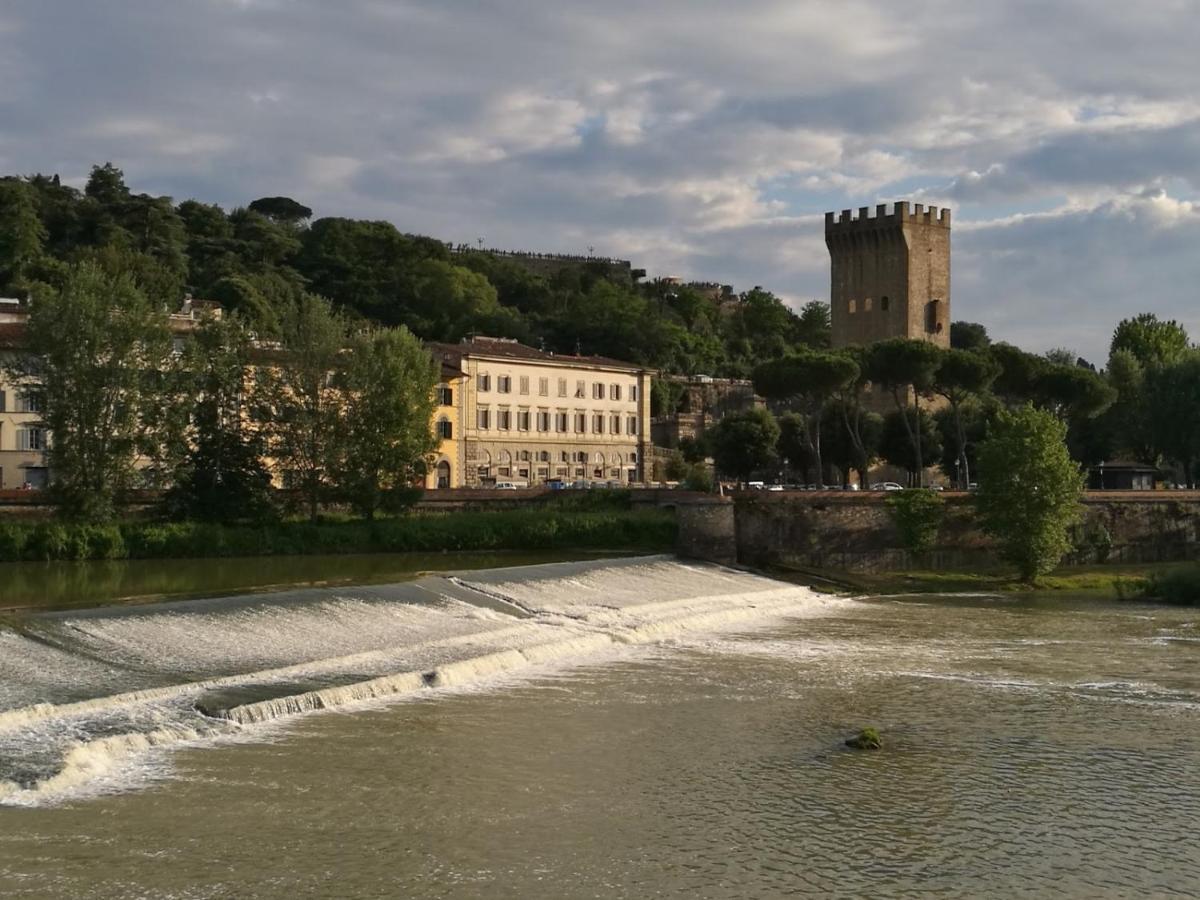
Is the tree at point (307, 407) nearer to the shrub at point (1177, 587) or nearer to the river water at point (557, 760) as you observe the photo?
the river water at point (557, 760)

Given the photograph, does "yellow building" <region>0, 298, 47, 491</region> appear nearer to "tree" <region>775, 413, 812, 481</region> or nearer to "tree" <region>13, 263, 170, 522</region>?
"tree" <region>13, 263, 170, 522</region>

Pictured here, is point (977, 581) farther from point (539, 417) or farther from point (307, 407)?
point (539, 417)

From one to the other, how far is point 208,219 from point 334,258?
34.3ft

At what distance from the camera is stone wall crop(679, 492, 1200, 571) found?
46.5m

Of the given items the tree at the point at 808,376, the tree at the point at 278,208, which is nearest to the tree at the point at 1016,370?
the tree at the point at 808,376

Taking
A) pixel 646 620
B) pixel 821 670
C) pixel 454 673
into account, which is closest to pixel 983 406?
pixel 646 620

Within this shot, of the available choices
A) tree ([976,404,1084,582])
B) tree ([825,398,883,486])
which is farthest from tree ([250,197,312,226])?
tree ([976,404,1084,582])

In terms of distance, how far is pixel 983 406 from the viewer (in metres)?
68.4

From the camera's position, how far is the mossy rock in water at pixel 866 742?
17.6m

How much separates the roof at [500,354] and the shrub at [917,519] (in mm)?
26681

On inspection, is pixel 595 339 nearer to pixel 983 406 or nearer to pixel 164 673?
pixel 983 406

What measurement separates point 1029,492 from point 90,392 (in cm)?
2982

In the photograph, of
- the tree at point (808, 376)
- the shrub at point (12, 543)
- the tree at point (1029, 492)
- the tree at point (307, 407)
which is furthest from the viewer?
the tree at point (808, 376)

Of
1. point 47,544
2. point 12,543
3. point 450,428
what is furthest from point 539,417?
point 12,543
